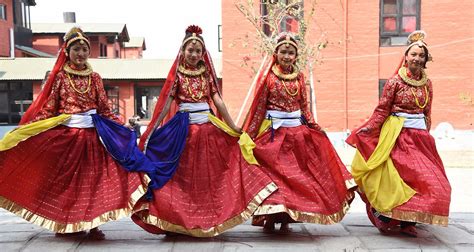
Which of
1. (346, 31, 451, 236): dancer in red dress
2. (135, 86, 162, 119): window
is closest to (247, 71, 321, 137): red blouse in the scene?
(346, 31, 451, 236): dancer in red dress

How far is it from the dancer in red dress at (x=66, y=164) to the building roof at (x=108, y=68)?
1412cm

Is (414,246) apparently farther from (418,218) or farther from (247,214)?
(247,214)

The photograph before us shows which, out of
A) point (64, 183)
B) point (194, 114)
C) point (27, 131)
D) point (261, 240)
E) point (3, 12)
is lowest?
point (261, 240)

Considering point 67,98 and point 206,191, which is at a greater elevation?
point 67,98

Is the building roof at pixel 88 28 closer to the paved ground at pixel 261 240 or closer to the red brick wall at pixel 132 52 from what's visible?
the red brick wall at pixel 132 52

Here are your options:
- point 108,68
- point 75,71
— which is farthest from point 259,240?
point 108,68

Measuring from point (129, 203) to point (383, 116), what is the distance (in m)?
2.39

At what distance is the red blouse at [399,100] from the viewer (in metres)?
4.43

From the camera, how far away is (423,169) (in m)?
4.23

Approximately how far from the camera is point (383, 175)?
434 centimetres

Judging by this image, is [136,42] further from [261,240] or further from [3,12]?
[261,240]

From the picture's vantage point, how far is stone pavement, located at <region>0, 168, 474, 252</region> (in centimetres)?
408

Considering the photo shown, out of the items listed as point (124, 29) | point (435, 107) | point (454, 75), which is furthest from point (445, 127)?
point (124, 29)

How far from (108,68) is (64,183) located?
16170 mm
